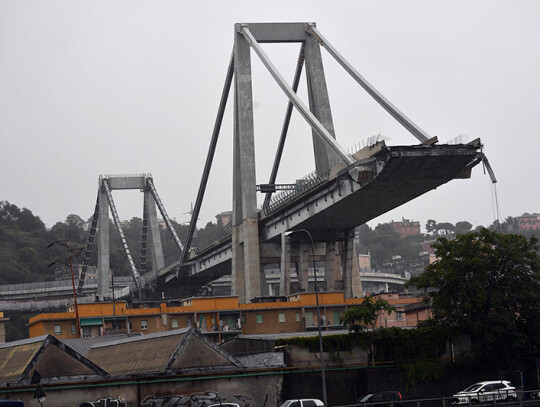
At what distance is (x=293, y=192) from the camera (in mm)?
98500

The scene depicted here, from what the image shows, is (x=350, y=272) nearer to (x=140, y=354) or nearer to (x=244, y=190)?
(x=244, y=190)

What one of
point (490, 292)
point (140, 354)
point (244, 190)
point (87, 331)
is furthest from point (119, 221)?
point (140, 354)

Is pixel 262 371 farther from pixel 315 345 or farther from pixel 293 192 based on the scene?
pixel 293 192

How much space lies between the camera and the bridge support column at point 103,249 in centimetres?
16738

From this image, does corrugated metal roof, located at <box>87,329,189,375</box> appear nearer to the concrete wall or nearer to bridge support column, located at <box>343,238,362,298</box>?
the concrete wall

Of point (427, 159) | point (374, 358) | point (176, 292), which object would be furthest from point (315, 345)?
point (176, 292)

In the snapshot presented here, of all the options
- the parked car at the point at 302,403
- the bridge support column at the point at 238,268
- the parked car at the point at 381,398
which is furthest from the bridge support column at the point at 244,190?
the parked car at the point at 302,403

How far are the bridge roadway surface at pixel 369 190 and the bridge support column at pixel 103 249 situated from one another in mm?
67229

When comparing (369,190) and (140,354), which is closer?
(140,354)

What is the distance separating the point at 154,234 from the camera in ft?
597

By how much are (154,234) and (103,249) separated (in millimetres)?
12248

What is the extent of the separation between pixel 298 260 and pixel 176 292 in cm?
6453

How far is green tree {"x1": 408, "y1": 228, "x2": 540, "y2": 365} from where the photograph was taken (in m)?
62.3

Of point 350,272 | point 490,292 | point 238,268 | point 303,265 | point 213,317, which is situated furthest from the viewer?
point 238,268
